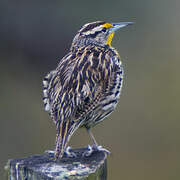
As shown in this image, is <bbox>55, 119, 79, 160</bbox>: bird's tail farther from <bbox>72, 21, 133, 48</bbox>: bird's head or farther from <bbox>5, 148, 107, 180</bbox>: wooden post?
<bbox>72, 21, 133, 48</bbox>: bird's head

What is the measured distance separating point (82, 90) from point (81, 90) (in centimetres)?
1

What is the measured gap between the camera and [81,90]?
14.2 feet

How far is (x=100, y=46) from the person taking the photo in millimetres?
5145

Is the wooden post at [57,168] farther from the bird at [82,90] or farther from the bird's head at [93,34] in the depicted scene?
the bird's head at [93,34]

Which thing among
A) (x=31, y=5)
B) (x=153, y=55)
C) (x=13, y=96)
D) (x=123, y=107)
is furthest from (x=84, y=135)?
(x=31, y=5)

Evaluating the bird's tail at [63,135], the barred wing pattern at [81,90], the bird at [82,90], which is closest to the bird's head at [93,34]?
the bird at [82,90]

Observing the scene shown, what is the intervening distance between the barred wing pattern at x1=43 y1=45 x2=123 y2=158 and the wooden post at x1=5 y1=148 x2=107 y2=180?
0.11 meters

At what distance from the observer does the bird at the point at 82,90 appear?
166 inches

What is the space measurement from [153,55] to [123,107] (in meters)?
0.92

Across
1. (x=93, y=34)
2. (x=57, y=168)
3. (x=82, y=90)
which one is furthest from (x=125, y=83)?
(x=57, y=168)

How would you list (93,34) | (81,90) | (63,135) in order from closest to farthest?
(63,135) → (81,90) → (93,34)

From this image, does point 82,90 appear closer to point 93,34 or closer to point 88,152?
point 88,152

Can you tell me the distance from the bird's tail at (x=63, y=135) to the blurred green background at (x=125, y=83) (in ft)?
7.54

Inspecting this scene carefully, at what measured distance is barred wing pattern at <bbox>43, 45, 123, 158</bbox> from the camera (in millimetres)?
4223
